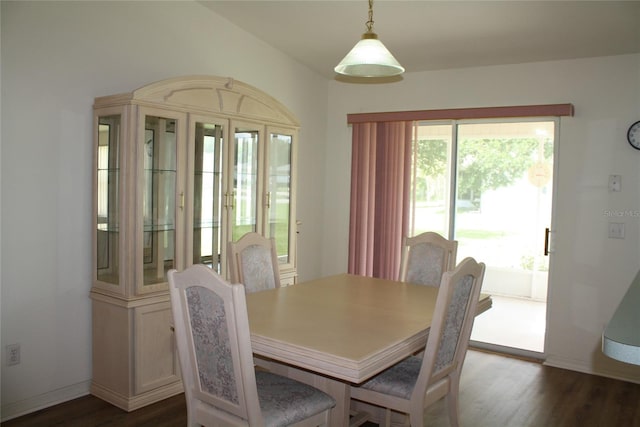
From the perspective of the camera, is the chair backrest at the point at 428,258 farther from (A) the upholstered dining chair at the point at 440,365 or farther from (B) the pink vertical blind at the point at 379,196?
(B) the pink vertical blind at the point at 379,196

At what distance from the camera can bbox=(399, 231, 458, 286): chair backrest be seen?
3620 millimetres

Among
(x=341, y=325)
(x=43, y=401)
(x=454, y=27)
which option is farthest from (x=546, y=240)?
(x=43, y=401)

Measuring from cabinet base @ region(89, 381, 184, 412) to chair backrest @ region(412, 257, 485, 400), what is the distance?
68.8 inches

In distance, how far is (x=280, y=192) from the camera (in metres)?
4.30

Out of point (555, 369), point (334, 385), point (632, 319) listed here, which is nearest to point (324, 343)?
point (334, 385)

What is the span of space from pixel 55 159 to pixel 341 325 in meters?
2.02

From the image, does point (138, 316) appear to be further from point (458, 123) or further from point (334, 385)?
point (458, 123)

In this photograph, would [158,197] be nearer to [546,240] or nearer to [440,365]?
[440,365]

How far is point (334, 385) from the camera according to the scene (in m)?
2.39

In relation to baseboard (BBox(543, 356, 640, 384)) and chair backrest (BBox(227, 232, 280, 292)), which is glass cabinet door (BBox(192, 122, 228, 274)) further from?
baseboard (BBox(543, 356, 640, 384))

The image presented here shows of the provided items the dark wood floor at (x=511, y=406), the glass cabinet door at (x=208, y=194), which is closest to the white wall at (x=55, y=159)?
the dark wood floor at (x=511, y=406)

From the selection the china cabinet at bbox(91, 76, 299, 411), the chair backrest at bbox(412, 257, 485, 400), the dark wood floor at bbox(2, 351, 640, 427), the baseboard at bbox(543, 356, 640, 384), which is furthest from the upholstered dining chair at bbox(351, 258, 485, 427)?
the baseboard at bbox(543, 356, 640, 384)

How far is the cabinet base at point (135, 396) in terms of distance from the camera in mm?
3207

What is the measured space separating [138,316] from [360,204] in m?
2.61
